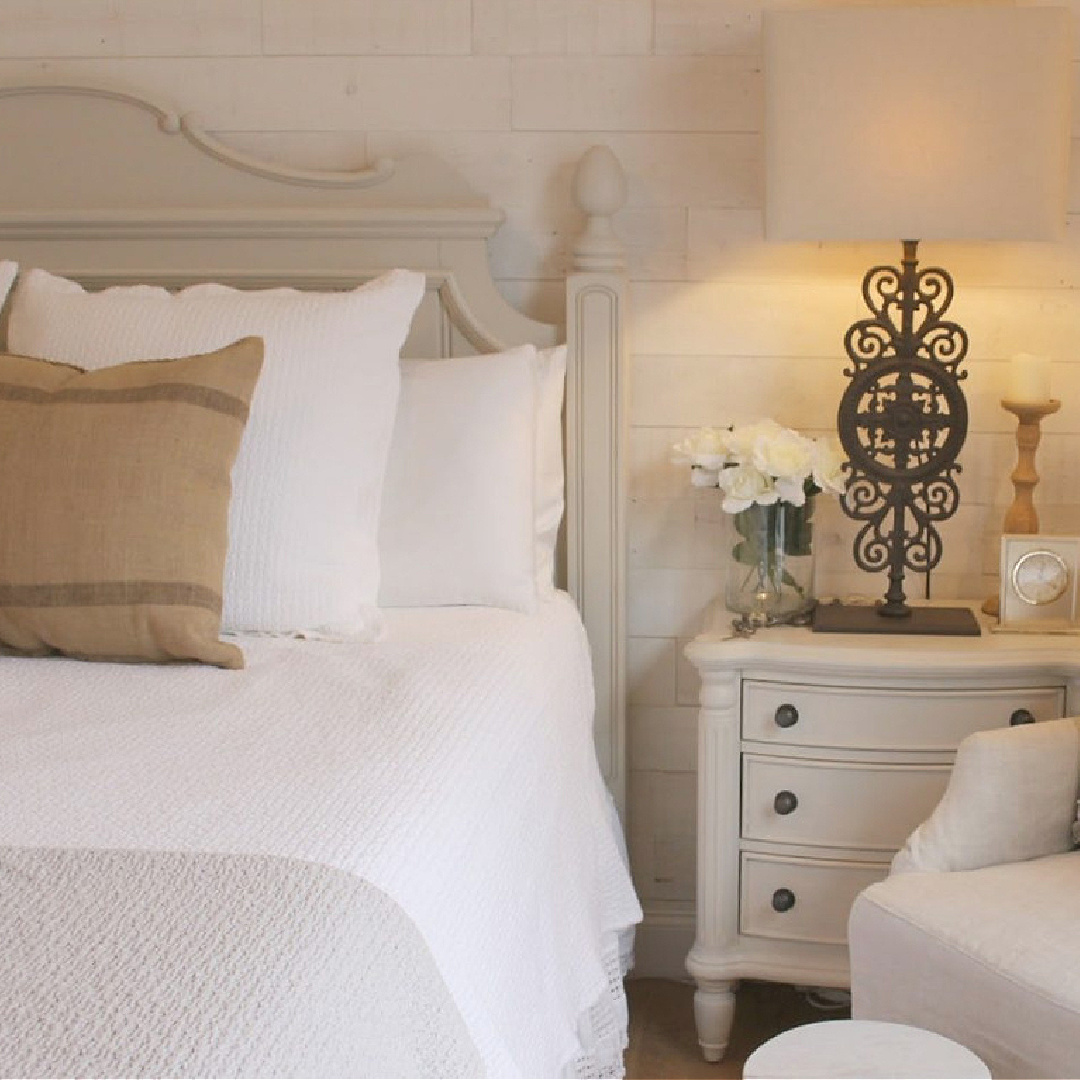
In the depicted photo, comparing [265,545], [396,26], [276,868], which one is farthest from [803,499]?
[276,868]

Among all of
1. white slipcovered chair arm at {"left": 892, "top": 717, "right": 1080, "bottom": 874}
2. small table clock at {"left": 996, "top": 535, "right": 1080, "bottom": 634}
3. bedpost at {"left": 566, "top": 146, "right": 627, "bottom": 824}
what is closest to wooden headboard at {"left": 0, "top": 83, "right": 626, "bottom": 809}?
bedpost at {"left": 566, "top": 146, "right": 627, "bottom": 824}

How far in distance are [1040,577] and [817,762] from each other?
0.44m

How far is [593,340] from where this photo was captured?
2.55 metres

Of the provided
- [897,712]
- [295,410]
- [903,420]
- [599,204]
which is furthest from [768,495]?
[295,410]

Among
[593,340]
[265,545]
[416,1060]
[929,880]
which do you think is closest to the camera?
[416,1060]

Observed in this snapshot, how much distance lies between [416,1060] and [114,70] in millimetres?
2003

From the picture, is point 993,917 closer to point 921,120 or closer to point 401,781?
point 401,781

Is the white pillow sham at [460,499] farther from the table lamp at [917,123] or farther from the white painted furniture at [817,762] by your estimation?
the table lamp at [917,123]

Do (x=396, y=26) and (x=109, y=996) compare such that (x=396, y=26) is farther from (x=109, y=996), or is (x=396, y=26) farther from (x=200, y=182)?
(x=109, y=996)

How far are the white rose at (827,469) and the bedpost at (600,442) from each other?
1.07 ft

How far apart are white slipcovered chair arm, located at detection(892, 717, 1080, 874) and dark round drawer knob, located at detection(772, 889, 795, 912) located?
0.43m

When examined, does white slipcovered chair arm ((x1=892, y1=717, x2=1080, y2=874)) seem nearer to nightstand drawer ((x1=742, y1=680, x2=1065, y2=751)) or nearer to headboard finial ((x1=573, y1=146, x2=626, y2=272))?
nightstand drawer ((x1=742, y1=680, x2=1065, y2=751))

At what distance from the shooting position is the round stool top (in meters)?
1.51

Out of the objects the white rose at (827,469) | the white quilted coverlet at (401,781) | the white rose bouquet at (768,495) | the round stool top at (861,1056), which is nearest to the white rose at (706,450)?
the white rose bouquet at (768,495)
